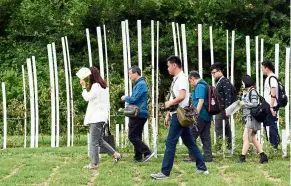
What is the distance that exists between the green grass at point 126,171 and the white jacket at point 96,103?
0.77 m

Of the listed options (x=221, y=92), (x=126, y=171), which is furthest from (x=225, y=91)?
(x=126, y=171)

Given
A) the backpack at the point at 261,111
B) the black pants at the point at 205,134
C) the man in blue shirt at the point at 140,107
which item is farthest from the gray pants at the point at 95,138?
the backpack at the point at 261,111

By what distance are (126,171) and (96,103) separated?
1.20 meters

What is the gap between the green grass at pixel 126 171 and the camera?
9289 mm

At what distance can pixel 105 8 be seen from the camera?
2175cm

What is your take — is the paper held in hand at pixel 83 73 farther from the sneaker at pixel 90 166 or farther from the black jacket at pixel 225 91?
the black jacket at pixel 225 91

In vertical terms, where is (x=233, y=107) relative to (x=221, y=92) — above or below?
below

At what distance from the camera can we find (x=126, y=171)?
10.2 m

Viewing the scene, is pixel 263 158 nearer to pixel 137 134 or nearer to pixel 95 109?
pixel 137 134

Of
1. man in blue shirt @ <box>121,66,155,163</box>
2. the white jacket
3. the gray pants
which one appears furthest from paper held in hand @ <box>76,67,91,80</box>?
man in blue shirt @ <box>121,66,155,163</box>

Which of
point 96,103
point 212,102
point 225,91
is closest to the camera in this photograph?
point 96,103

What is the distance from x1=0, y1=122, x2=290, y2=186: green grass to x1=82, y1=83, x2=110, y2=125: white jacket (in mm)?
772

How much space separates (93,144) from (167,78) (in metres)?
10.4

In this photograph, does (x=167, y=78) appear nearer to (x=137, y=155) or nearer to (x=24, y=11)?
(x=24, y=11)
